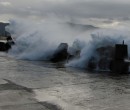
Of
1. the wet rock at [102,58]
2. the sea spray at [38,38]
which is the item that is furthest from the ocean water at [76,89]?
the sea spray at [38,38]

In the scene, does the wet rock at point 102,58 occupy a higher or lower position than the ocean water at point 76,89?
higher

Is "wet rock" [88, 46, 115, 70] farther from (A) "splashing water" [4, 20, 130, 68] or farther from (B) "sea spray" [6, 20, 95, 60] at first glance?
(B) "sea spray" [6, 20, 95, 60]

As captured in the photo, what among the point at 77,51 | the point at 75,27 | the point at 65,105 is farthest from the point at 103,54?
the point at 75,27

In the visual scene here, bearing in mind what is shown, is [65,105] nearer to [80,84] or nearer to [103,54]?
[80,84]

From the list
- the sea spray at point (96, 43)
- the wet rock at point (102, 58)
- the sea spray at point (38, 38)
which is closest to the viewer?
the wet rock at point (102, 58)

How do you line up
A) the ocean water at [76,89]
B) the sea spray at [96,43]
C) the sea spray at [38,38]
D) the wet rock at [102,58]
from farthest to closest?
the sea spray at [38,38] → the sea spray at [96,43] → the wet rock at [102,58] → the ocean water at [76,89]

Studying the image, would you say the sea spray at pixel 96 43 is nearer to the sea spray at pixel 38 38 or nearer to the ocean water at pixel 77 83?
the ocean water at pixel 77 83

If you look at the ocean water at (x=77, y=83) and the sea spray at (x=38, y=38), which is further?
the sea spray at (x=38, y=38)

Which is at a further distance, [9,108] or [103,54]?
[103,54]

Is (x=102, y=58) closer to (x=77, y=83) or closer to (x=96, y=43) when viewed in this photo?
(x=96, y=43)

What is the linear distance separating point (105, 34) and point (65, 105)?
11.5 meters

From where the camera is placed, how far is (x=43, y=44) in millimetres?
26094

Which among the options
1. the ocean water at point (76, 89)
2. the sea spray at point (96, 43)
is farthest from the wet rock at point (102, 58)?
the ocean water at point (76, 89)

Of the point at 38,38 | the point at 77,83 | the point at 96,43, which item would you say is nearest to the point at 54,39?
the point at 38,38
